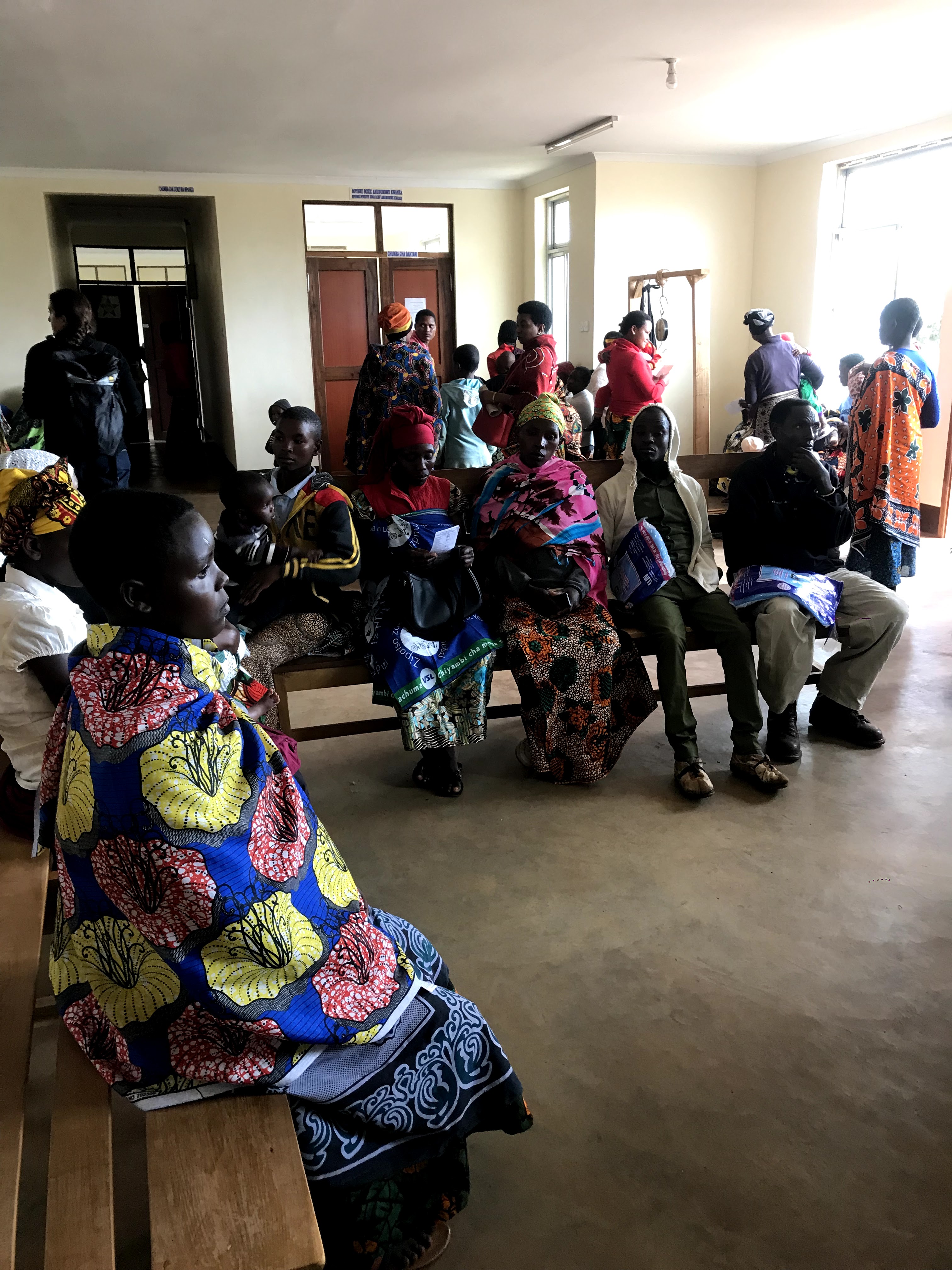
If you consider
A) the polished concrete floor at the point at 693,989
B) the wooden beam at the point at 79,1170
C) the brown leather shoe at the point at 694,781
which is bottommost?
the polished concrete floor at the point at 693,989

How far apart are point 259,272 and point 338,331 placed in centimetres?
99

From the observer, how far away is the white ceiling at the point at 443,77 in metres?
4.73

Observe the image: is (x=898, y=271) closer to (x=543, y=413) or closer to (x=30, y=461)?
(x=543, y=413)

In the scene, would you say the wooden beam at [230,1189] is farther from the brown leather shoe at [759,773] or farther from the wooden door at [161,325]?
the wooden door at [161,325]

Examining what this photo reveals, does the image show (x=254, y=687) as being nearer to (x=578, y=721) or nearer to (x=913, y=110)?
(x=578, y=721)

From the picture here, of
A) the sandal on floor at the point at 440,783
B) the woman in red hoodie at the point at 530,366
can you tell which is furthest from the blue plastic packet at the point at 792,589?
the woman in red hoodie at the point at 530,366

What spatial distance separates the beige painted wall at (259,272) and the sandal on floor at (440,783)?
292 inches

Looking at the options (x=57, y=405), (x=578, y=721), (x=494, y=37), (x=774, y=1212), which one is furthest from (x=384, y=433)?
(x=494, y=37)

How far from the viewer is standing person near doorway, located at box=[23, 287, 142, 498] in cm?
475

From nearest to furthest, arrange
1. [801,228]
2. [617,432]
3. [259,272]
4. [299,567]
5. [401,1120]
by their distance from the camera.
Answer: [401,1120] < [299,567] < [617,432] < [801,228] < [259,272]

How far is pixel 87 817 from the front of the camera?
1077 mm

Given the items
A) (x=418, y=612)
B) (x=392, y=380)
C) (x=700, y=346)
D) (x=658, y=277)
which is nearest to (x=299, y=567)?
(x=418, y=612)

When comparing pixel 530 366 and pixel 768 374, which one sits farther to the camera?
pixel 768 374

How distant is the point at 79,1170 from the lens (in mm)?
1080
